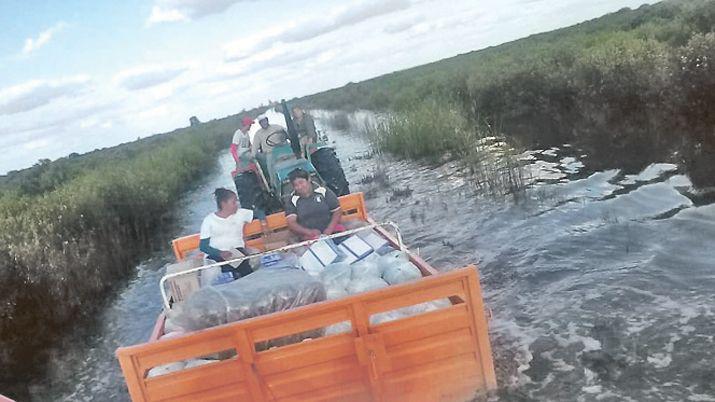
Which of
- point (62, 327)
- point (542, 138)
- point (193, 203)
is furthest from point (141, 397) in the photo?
point (193, 203)

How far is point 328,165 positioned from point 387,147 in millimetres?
7056

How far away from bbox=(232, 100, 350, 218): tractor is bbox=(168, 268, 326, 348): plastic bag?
517 centimetres

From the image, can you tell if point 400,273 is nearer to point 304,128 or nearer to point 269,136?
point 269,136

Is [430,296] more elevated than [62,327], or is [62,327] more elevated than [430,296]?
[430,296]

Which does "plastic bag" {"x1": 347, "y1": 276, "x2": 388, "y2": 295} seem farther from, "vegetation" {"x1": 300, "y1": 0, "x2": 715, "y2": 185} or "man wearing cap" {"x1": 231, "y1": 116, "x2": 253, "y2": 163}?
"man wearing cap" {"x1": 231, "y1": 116, "x2": 253, "y2": 163}

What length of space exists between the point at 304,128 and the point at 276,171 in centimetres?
207

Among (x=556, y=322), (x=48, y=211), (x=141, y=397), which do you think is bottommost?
(x=556, y=322)

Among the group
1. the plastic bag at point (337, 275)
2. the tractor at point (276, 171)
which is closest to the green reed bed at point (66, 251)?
the tractor at point (276, 171)

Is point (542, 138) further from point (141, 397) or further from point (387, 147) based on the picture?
point (141, 397)

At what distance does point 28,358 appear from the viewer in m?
7.69

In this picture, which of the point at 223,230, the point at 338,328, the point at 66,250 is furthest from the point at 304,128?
the point at 338,328

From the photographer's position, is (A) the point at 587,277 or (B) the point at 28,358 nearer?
(A) the point at 587,277

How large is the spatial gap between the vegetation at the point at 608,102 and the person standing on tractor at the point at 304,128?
382cm

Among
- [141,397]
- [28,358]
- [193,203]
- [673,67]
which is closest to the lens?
[141,397]
